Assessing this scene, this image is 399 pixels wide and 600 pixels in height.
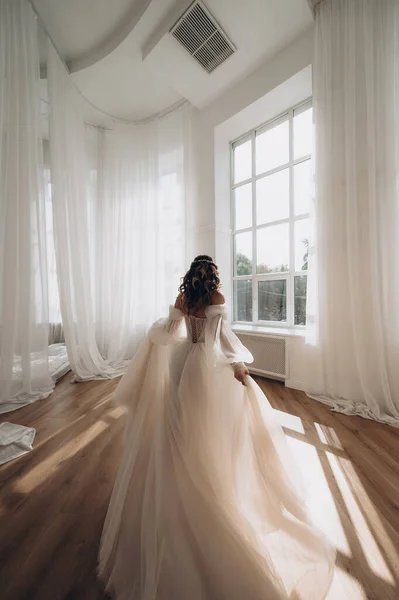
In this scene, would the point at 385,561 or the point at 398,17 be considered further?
the point at 398,17

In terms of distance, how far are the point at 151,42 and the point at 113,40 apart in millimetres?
492

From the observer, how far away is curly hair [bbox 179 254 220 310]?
1.34 m

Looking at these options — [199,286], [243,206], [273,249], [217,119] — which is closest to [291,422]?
[199,286]

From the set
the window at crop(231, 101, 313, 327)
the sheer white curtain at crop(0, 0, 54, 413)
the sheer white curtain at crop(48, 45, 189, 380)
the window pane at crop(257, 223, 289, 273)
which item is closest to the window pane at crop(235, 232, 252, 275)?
the window at crop(231, 101, 313, 327)

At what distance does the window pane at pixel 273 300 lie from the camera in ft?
11.8

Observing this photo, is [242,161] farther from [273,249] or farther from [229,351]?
[229,351]

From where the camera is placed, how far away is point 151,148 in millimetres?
4270

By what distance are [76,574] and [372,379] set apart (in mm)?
2626

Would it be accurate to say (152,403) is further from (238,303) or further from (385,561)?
(238,303)

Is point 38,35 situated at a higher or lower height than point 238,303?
higher

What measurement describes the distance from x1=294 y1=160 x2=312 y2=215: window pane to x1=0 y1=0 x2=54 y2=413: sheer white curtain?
3.23m

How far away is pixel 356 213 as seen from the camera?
2.47m

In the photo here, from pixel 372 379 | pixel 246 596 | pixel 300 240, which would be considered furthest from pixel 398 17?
pixel 246 596

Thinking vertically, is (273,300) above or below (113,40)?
below
